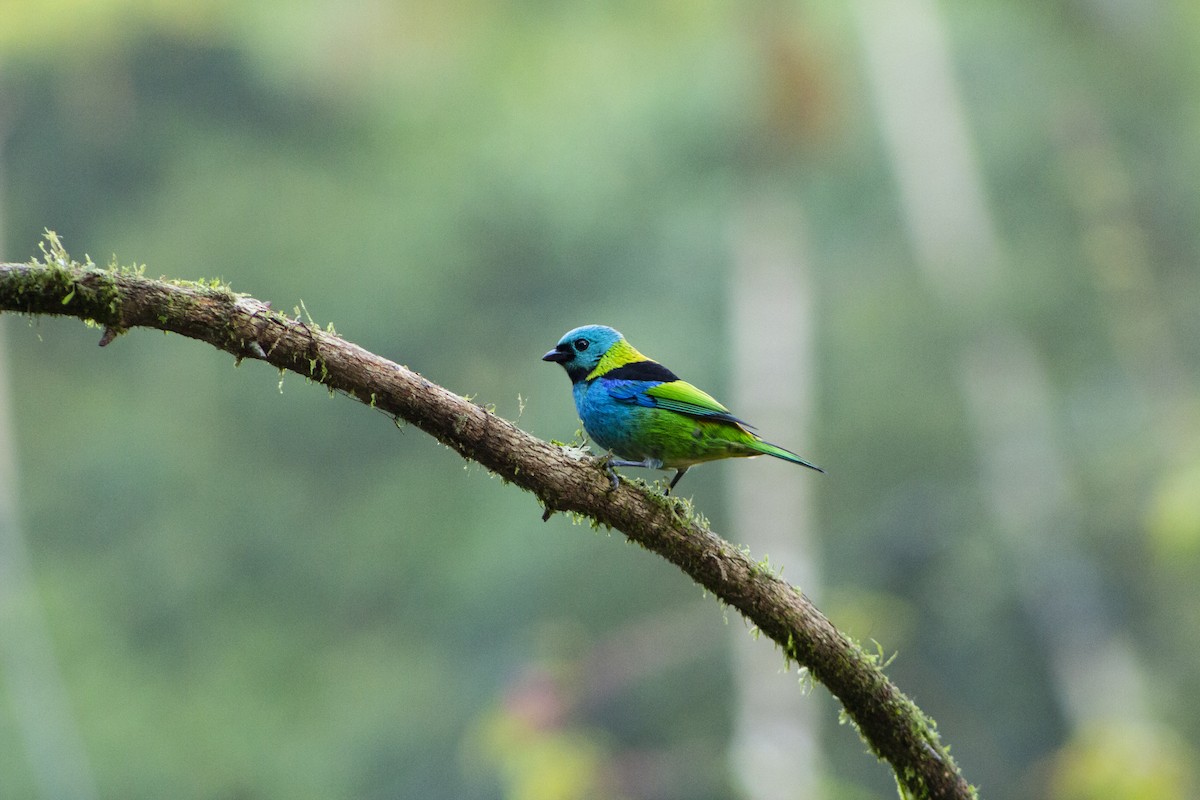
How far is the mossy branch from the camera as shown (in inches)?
136

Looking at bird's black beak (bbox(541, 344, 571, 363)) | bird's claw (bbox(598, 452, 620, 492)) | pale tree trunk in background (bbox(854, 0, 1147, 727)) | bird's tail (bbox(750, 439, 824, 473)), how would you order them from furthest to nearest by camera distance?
pale tree trunk in background (bbox(854, 0, 1147, 727)), bird's black beak (bbox(541, 344, 571, 363)), bird's tail (bbox(750, 439, 824, 473)), bird's claw (bbox(598, 452, 620, 492))

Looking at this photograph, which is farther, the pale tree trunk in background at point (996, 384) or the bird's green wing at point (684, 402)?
the pale tree trunk in background at point (996, 384)

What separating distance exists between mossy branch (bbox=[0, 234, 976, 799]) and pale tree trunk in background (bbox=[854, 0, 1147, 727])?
15410mm

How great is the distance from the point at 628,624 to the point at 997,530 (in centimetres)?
613

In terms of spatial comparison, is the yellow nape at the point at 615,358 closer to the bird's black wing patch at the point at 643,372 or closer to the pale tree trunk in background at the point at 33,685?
the bird's black wing patch at the point at 643,372

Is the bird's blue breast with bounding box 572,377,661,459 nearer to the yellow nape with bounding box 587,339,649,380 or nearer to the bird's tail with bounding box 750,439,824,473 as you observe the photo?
the yellow nape with bounding box 587,339,649,380

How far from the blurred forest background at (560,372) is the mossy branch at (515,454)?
14003 mm

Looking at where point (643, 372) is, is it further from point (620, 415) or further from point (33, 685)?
point (33, 685)

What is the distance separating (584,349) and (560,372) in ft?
69.8

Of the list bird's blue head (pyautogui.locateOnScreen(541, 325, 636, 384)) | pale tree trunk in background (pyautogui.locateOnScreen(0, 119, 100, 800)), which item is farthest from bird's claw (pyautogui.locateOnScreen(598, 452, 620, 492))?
pale tree trunk in background (pyautogui.locateOnScreen(0, 119, 100, 800))

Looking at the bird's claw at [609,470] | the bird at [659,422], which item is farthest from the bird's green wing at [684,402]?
the bird's claw at [609,470]

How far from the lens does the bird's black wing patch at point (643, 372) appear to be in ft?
16.4

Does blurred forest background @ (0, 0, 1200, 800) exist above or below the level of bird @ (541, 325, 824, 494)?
above

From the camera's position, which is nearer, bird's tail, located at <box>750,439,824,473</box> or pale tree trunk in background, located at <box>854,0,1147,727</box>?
bird's tail, located at <box>750,439,824,473</box>
